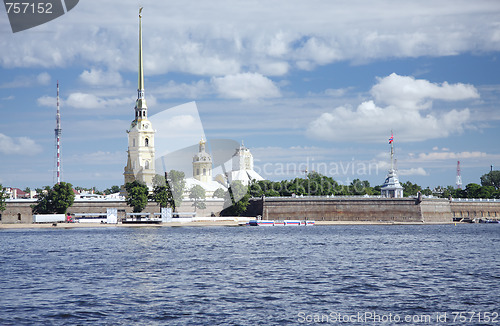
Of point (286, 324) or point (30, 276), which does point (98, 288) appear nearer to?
point (30, 276)

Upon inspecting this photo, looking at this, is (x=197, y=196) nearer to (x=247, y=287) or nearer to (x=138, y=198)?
(x=138, y=198)

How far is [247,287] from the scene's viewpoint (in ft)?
101

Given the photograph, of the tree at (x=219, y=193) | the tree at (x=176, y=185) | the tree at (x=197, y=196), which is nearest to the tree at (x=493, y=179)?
the tree at (x=219, y=193)

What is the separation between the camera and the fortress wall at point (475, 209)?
135500mm

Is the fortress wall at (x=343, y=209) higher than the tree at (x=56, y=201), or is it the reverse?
the tree at (x=56, y=201)

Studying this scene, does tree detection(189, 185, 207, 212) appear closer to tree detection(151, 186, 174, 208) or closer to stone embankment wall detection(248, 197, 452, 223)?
stone embankment wall detection(248, 197, 452, 223)

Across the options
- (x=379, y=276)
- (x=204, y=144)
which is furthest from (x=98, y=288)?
(x=204, y=144)

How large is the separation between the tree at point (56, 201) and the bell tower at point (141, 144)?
28703mm

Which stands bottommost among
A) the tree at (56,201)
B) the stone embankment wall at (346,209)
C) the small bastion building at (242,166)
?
the stone embankment wall at (346,209)

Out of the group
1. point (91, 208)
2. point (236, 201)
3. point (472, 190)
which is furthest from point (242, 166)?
point (91, 208)

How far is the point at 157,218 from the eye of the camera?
11056cm

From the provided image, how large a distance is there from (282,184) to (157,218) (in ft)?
125

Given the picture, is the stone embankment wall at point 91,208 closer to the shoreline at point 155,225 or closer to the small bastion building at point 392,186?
the shoreline at point 155,225

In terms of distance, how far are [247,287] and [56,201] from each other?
8046cm
